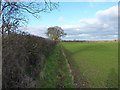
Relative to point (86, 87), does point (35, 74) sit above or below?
above

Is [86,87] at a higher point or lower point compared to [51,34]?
lower

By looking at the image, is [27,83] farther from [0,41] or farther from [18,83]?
[0,41]

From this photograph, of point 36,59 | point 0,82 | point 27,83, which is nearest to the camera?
point 0,82

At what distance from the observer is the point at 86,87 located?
533 centimetres

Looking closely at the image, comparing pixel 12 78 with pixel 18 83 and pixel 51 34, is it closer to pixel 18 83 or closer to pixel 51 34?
pixel 18 83

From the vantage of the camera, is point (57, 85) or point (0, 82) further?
point (57, 85)

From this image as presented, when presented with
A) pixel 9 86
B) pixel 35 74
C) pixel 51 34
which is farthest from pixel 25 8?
pixel 51 34

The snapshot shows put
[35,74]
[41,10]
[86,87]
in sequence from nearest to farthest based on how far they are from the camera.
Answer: [86,87], [35,74], [41,10]

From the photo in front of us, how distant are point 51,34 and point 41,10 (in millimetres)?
51584

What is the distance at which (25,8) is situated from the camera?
10961mm

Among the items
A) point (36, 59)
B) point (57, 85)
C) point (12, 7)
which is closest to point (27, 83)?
point (57, 85)

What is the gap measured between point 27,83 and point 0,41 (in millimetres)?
1631

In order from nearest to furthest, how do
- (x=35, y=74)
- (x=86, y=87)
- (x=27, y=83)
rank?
(x=27, y=83) < (x=86, y=87) < (x=35, y=74)

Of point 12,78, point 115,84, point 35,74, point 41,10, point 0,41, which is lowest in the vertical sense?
point 115,84
